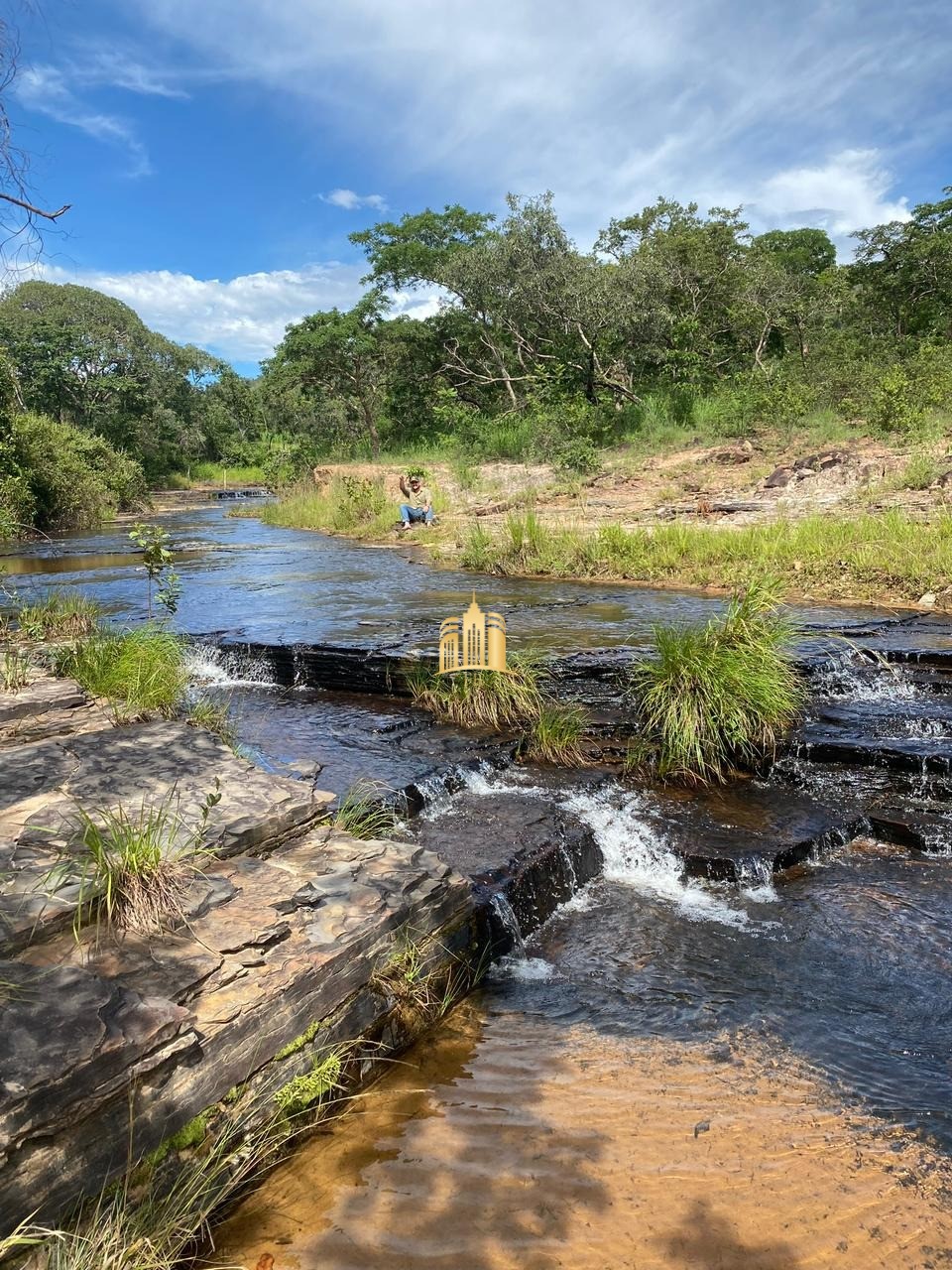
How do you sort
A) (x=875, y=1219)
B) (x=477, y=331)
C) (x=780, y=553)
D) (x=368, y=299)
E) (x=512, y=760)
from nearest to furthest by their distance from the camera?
(x=875, y=1219)
(x=512, y=760)
(x=780, y=553)
(x=477, y=331)
(x=368, y=299)

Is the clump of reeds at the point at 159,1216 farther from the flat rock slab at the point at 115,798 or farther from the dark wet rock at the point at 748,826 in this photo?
the dark wet rock at the point at 748,826

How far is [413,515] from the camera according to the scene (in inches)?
644

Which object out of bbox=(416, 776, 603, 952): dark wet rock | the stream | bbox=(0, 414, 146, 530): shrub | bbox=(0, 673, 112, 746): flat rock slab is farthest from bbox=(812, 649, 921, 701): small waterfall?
bbox=(0, 414, 146, 530): shrub

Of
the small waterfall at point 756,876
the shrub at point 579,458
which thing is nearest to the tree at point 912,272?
the shrub at point 579,458

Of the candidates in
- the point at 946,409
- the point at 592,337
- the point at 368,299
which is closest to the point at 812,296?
the point at 592,337

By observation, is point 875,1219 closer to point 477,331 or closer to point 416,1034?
point 416,1034

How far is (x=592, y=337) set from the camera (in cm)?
2175

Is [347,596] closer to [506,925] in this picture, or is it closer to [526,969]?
[506,925]

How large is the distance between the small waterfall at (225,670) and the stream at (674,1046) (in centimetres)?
106

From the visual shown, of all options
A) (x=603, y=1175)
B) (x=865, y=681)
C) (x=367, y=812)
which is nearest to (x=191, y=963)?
(x=603, y=1175)

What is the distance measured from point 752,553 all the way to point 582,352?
1393 centimetres

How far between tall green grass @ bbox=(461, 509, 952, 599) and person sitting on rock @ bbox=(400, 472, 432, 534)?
3.59 m

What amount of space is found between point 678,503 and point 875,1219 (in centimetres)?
1237

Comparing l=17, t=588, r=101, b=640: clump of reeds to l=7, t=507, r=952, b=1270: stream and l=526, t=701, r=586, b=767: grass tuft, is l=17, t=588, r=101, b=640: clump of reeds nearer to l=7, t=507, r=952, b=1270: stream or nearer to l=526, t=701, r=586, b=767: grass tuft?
l=7, t=507, r=952, b=1270: stream
